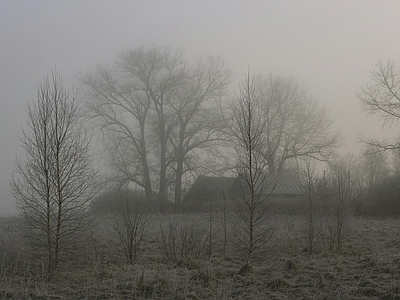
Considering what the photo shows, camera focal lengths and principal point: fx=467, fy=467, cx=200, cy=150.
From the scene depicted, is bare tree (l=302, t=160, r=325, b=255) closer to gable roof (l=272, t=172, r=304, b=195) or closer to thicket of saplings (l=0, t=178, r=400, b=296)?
thicket of saplings (l=0, t=178, r=400, b=296)

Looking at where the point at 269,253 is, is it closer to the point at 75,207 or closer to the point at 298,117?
the point at 75,207

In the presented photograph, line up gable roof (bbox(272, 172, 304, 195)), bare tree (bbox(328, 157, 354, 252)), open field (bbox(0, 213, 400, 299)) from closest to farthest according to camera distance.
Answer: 1. open field (bbox(0, 213, 400, 299))
2. bare tree (bbox(328, 157, 354, 252))
3. gable roof (bbox(272, 172, 304, 195))

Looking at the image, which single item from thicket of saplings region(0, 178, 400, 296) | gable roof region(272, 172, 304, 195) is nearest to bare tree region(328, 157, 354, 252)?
thicket of saplings region(0, 178, 400, 296)

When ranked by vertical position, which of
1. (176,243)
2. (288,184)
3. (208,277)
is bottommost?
(208,277)

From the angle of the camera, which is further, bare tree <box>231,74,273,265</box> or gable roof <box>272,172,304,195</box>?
gable roof <box>272,172,304,195</box>

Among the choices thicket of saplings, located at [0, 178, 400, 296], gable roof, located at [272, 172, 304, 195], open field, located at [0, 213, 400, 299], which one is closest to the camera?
open field, located at [0, 213, 400, 299]

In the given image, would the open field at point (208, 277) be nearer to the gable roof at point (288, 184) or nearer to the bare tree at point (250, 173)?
the bare tree at point (250, 173)

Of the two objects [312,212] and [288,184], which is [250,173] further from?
[288,184]

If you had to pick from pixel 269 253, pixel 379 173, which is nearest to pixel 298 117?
pixel 379 173

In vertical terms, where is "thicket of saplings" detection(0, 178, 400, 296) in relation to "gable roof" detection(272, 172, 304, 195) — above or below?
below

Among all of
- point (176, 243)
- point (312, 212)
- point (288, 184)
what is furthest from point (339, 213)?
point (288, 184)

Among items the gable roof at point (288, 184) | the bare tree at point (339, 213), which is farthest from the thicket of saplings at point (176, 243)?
the gable roof at point (288, 184)

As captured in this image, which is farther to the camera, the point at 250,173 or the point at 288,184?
the point at 288,184

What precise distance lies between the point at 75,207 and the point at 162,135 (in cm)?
2656
